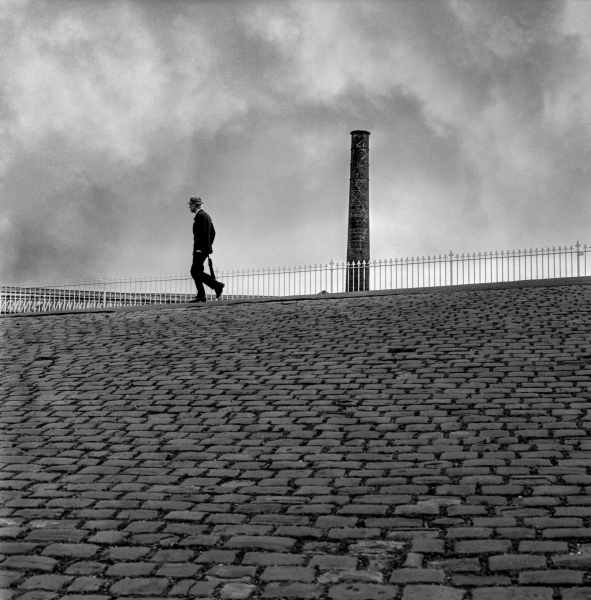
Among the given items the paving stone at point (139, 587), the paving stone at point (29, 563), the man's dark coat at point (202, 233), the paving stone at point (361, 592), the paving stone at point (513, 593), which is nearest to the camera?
the paving stone at point (513, 593)

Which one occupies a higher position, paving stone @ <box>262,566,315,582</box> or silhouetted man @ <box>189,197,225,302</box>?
silhouetted man @ <box>189,197,225,302</box>

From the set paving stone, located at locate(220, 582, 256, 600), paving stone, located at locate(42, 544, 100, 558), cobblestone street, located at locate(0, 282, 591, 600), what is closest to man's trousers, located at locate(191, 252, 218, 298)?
cobblestone street, located at locate(0, 282, 591, 600)

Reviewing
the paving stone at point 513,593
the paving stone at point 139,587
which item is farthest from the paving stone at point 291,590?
the paving stone at point 513,593

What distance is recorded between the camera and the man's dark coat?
17625 mm

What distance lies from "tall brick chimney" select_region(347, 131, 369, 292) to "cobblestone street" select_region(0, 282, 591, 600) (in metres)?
17.6

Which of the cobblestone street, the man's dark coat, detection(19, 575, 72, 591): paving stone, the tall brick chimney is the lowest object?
detection(19, 575, 72, 591): paving stone

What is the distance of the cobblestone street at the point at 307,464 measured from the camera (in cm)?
438

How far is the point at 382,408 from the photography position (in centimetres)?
805

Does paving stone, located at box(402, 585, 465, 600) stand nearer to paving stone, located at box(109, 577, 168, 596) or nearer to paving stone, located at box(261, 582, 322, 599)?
paving stone, located at box(261, 582, 322, 599)

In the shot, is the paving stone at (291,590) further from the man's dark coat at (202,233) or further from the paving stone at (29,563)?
the man's dark coat at (202,233)

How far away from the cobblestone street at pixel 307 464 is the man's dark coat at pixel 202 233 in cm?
515

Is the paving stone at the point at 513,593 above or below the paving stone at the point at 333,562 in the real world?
below

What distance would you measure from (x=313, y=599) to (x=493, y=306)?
1046cm

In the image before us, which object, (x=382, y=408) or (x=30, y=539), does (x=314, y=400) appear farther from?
(x=30, y=539)
